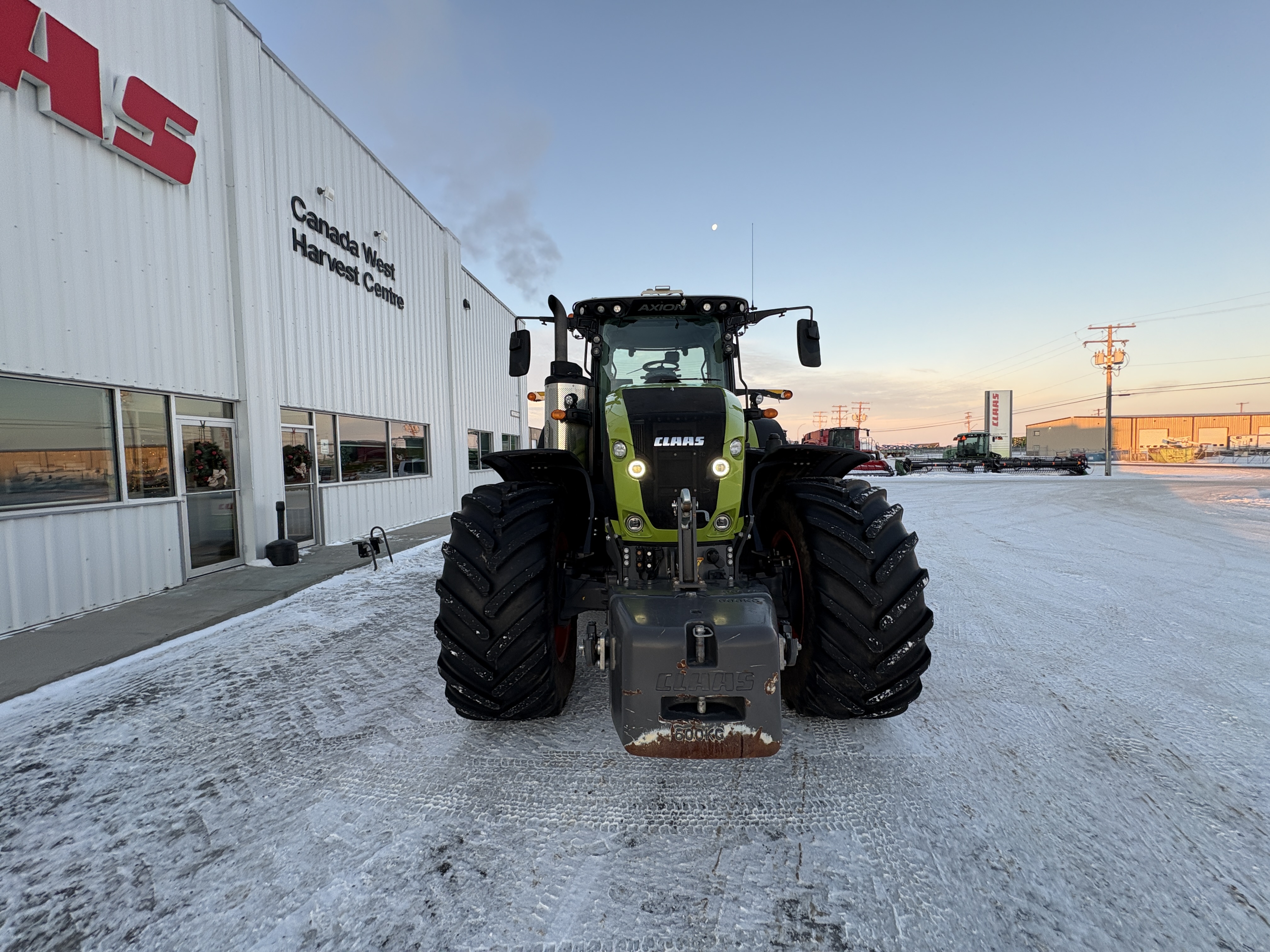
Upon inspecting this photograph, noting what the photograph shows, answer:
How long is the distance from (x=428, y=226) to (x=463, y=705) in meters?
13.5

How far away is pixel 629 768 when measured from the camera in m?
2.62

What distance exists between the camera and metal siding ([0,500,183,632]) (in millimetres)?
4887

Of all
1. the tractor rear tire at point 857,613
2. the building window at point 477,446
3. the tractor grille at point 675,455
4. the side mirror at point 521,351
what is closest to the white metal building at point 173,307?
the side mirror at point 521,351

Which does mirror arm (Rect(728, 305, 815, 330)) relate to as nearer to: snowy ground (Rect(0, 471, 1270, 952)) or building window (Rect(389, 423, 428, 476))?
snowy ground (Rect(0, 471, 1270, 952))

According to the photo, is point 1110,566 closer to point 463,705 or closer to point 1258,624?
point 1258,624

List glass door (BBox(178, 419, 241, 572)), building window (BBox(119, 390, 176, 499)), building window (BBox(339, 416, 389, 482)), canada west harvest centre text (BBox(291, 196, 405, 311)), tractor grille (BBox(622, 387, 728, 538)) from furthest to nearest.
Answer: building window (BBox(339, 416, 389, 482)) → canada west harvest centre text (BBox(291, 196, 405, 311)) → glass door (BBox(178, 419, 241, 572)) → building window (BBox(119, 390, 176, 499)) → tractor grille (BBox(622, 387, 728, 538))

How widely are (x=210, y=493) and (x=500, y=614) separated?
6.65m

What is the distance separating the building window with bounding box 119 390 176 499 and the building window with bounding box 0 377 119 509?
17 cm

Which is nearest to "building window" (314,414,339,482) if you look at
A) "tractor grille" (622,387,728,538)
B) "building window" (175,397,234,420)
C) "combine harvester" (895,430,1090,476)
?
"building window" (175,397,234,420)

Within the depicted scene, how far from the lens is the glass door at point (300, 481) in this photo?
866 cm

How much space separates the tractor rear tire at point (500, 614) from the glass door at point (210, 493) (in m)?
5.90

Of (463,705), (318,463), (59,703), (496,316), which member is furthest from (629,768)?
(496,316)

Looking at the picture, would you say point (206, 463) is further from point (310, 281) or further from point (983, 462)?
point (983, 462)

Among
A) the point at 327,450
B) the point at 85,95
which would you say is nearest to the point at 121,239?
the point at 85,95
